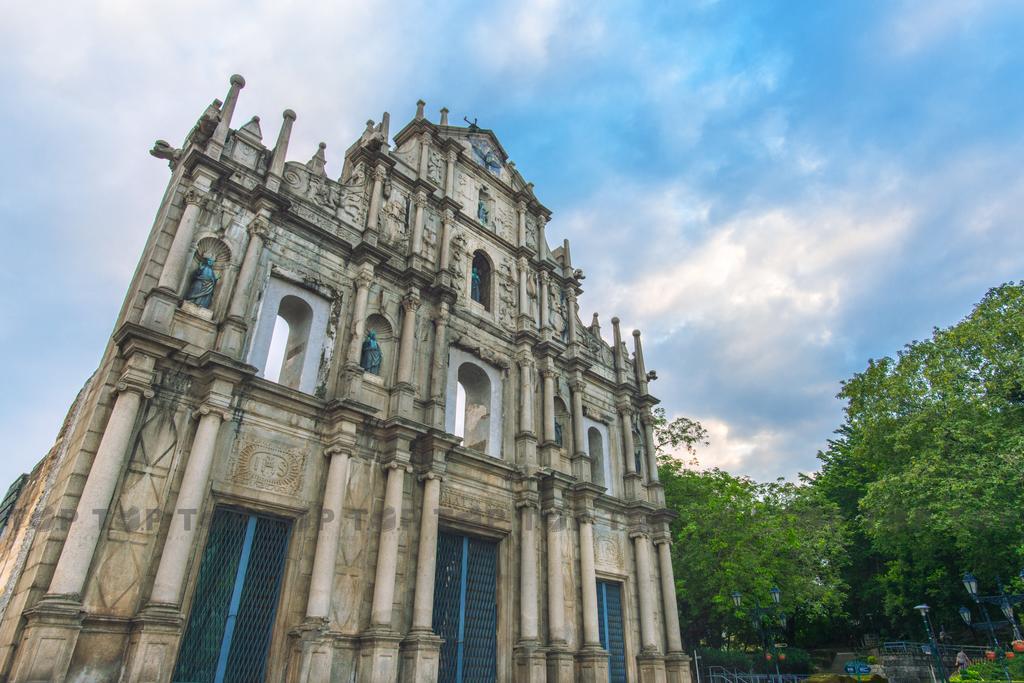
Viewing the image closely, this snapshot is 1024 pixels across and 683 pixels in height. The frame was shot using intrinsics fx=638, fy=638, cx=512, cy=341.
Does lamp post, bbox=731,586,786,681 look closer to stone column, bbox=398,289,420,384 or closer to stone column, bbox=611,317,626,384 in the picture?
stone column, bbox=611,317,626,384

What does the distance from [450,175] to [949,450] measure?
59.2ft

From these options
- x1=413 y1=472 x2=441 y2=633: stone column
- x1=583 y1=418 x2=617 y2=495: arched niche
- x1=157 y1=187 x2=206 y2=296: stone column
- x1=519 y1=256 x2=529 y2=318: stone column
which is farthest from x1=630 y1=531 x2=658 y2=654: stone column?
x1=157 y1=187 x2=206 y2=296: stone column

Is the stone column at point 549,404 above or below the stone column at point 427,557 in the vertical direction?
above

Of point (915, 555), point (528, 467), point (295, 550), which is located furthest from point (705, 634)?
point (295, 550)

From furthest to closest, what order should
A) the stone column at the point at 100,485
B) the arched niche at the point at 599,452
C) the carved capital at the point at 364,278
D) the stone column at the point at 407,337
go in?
the arched niche at the point at 599,452
the carved capital at the point at 364,278
the stone column at the point at 407,337
the stone column at the point at 100,485

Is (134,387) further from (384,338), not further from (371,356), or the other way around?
(384,338)

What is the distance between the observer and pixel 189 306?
11.7 m

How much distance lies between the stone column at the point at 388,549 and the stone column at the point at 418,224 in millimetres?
5734

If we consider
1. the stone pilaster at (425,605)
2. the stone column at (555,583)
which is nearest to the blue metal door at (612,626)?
the stone column at (555,583)

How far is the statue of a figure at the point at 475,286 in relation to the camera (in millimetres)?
18369

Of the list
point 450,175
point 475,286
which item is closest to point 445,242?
point 475,286

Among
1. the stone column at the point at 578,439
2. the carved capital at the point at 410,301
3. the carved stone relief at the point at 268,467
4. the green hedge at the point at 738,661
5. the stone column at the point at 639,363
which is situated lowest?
the green hedge at the point at 738,661

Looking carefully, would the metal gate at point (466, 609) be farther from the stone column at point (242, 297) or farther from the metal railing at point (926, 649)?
the metal railing at point (926, 649)

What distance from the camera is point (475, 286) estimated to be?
738 inches
